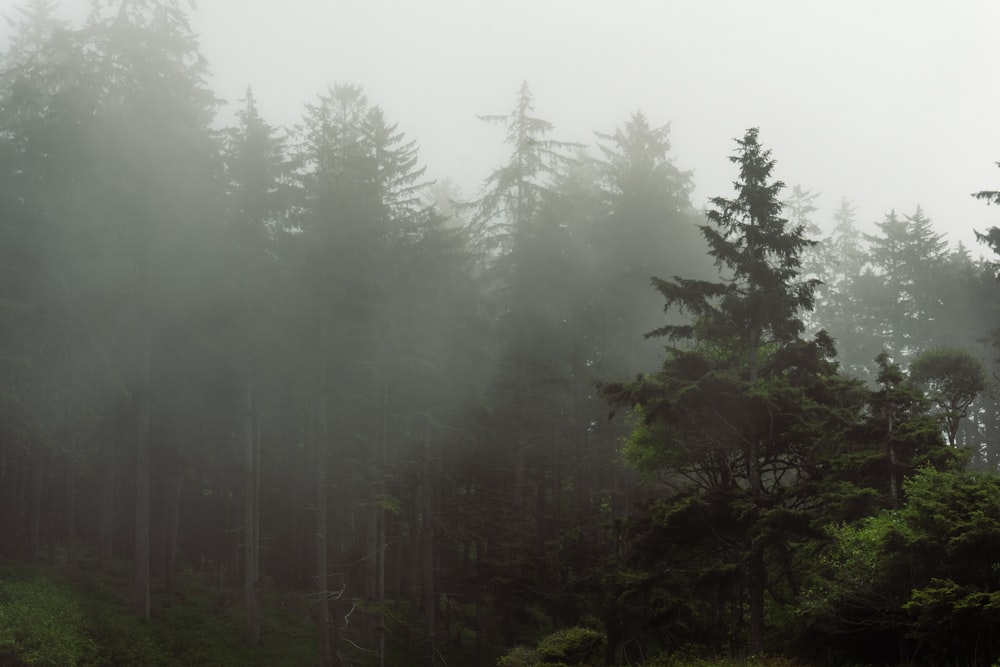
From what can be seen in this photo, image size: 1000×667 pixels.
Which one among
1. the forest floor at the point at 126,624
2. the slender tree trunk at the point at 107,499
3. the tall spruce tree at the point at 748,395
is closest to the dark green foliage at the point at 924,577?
the tall spruce tree at the point at 748,395

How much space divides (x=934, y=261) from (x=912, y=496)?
30526 mm

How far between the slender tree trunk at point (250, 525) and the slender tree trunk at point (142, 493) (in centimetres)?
307

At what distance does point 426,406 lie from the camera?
102 feet

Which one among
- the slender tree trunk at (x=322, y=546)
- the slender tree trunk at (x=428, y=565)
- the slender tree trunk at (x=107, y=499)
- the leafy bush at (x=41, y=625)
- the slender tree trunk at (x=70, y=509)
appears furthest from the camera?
the slender tree trunk at (x=107, y=499)

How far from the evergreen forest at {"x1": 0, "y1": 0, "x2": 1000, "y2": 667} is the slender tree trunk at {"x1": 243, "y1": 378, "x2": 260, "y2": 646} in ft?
0.44

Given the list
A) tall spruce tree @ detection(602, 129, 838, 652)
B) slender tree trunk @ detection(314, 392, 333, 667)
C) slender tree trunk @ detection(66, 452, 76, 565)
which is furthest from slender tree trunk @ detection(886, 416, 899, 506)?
slender tree trunk @ detection(66, 452, 76, 565)

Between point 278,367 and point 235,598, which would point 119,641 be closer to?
point 235,598

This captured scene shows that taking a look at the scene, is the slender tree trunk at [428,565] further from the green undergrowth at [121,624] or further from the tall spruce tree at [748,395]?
the tall spruce tree at [748,395]

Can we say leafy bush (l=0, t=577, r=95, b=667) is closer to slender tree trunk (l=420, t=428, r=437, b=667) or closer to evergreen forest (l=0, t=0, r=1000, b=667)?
evergreen forest (l=0, t=0, r=1000, b=667)

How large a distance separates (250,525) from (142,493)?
3665mm

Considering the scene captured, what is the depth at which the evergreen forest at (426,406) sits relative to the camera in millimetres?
18328

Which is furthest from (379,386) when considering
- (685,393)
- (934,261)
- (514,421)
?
(934,261)

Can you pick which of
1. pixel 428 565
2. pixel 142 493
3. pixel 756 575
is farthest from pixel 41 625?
pixel 756 575

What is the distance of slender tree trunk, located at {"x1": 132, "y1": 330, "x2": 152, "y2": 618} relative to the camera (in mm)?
24859
